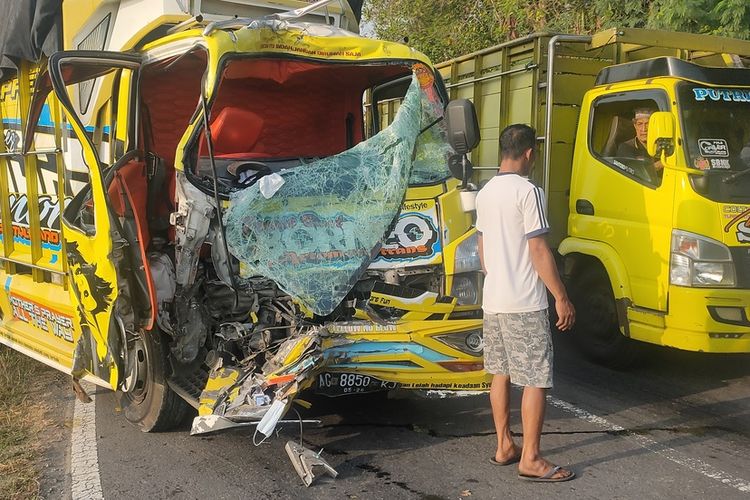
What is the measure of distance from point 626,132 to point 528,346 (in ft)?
9.96

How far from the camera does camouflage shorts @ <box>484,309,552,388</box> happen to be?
391 centimetres

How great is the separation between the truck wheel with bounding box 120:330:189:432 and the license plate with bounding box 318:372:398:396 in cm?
106

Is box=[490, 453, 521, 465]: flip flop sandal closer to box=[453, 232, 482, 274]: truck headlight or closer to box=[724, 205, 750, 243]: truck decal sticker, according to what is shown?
box=[453, 232, 482, 274]: truck headlight

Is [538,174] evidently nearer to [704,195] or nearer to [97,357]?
[704,195]

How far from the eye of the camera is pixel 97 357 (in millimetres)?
4652

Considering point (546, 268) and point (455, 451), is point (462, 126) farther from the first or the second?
point (455, 451)

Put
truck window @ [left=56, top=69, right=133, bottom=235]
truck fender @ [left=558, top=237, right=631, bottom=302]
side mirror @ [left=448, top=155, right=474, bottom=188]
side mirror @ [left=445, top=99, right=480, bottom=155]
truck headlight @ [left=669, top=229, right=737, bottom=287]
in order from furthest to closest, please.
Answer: truck fender @ [left=558, top=237, right=631, bottom=302] → truck headlight @ [left=669, top=229, right=737, bottom=287] → side mirror @ [left=448, top=155, right=474, bottom=188] → truck window @ [left=56, top=69, right=133, bottom=235] → side mirror @ [left=445, top=99, right=480, bottom=155]

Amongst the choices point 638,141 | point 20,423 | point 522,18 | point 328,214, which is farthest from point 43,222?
point 522,18

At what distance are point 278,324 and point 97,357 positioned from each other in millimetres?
1242

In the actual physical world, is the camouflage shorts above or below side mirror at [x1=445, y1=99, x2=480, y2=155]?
below

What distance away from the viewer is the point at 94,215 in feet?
14.5

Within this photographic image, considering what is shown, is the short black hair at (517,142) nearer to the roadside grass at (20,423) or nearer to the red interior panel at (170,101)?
the red interior panel at (170,101)

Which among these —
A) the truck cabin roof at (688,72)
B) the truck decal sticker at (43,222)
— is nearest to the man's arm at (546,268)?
the truck cabin roof at (688,72)

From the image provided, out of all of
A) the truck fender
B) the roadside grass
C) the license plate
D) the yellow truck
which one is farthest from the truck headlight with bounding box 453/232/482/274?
the roadside grass
